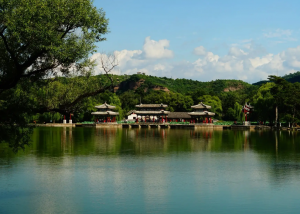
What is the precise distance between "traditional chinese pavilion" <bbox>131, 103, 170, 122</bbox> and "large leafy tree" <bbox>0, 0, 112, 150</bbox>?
72408mm

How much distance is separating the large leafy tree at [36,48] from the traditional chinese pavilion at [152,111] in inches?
2851

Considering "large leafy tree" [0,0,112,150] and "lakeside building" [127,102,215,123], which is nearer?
"large leafy tree" [0,0,112,150]

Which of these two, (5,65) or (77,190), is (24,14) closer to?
(5,65)

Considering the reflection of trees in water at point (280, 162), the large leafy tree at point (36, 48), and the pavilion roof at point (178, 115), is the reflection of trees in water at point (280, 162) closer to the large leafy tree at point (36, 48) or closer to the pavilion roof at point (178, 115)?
the large leafy tree at point (36, 48)

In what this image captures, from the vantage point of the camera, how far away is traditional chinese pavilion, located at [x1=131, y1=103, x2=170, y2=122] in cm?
8731

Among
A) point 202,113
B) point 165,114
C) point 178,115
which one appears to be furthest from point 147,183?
point 178,115

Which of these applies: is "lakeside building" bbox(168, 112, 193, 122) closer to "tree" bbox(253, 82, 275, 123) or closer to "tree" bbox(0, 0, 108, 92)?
"tree" bbox(253, 82, 275, 123)

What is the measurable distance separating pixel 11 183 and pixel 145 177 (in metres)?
6.71

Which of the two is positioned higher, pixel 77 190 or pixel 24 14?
pixel 24 14

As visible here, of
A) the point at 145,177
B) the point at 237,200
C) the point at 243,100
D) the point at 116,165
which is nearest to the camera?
the point at 237,200

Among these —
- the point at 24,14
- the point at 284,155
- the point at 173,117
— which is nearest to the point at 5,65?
the point at 24,14

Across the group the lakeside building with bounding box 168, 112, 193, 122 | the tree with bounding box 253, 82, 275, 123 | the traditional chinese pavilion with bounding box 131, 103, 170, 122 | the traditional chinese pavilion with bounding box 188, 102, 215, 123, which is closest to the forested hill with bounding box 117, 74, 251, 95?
the traditional chinese pavilion with bounding box 131, 103, 170, 122

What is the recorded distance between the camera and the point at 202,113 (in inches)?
3243

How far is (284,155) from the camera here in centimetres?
3050
